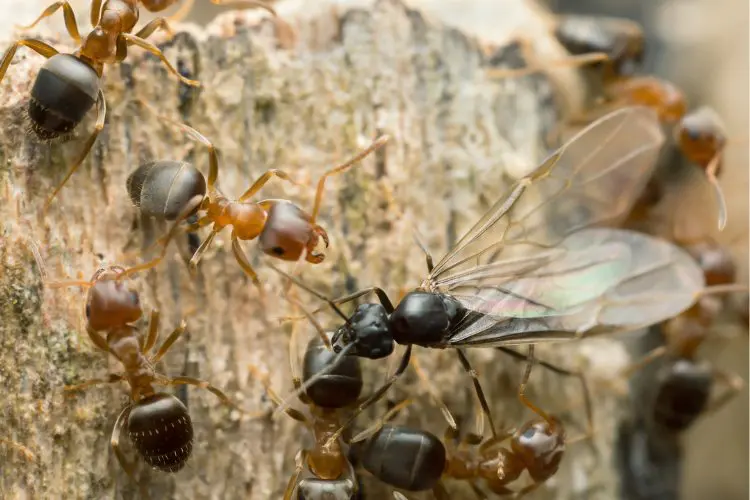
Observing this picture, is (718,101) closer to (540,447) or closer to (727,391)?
(727,391)

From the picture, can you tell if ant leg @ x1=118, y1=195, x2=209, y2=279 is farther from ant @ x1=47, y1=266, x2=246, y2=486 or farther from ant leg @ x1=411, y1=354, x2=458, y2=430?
ant leg @ x1=411, y1=354, x2=458, y2=430

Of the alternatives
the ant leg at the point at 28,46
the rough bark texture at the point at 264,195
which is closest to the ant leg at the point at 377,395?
the rough bark texture at the point at 264,195

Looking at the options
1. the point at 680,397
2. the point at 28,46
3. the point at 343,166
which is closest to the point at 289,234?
the point at 343,166

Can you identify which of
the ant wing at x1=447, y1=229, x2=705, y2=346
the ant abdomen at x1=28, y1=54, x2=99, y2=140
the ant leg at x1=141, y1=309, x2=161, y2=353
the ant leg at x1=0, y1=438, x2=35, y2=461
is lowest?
the ant leg at x1=0, y1=438, x2=35, y2=461

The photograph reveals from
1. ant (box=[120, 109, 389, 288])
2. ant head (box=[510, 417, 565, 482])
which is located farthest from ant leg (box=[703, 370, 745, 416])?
ant (box=[120, 109, 389, 288])

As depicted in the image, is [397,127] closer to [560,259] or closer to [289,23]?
[289,23]
